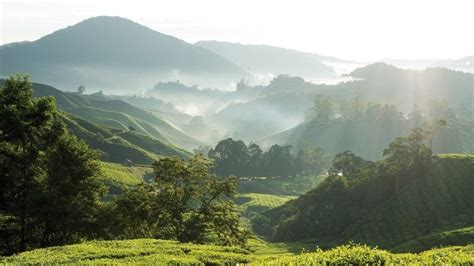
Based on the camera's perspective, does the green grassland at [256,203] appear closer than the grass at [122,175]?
No

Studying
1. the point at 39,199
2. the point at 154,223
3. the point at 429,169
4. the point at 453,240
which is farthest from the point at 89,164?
the point at 429,169

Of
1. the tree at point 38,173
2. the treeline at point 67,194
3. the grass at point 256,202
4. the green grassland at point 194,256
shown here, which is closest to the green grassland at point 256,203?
the grass at point 256,202

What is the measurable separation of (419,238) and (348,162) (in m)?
76.1

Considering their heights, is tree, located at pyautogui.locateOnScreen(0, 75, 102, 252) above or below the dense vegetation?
above

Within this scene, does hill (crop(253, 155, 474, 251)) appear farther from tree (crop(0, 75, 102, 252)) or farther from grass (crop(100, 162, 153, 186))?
tree (crop(0, 75, 102, 252))

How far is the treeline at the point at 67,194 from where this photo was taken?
194 feet

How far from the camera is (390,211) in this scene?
4584 inches

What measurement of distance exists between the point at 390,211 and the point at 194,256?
9251 centimetres

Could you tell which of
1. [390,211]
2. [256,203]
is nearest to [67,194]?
[390,211]

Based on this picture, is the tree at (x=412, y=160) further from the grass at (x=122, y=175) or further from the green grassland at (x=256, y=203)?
the grass at (x=122, y=175)

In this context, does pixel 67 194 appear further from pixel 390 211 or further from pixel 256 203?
pixel 256 203

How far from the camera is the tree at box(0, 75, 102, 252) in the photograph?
58.6 m

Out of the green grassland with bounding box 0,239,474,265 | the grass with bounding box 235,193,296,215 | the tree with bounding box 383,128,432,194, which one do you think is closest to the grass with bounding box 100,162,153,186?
the grass with bounding box 235,193,296,215

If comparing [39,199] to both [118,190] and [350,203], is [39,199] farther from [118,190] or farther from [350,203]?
[118,190]
